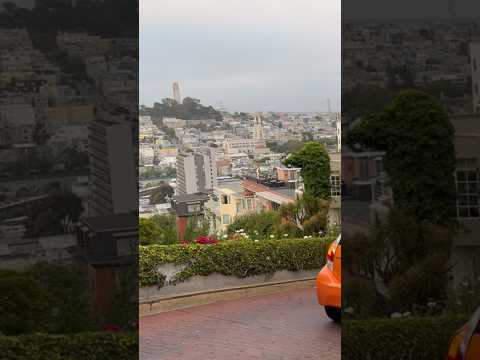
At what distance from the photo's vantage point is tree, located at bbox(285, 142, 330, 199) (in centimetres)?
1306

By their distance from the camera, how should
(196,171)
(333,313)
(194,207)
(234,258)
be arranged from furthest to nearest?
(196,171)
(194,207)
(234,258)
(333,313)

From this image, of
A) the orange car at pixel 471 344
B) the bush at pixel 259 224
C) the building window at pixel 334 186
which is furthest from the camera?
the building window at pixel 334 186

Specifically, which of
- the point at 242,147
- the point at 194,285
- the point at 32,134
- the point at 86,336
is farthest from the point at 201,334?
the point at 242,147

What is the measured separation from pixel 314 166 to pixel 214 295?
141 inches

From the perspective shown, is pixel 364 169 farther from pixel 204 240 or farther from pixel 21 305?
pixel 204 240

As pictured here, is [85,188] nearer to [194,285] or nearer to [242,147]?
[194,285]

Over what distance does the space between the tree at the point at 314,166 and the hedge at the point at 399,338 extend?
7.37 metres

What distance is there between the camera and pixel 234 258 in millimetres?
10312

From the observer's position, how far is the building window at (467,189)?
577 centimetres

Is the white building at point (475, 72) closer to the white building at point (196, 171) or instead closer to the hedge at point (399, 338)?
the hedge at point (399, 338)

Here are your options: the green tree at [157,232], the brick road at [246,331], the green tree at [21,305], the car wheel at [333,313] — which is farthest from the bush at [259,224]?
the green tree at [21,305]

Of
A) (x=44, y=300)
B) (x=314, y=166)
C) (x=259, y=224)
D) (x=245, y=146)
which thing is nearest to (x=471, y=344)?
(x=44, y=300)

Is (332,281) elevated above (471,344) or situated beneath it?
situated beneath

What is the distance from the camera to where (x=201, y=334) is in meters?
8.52
